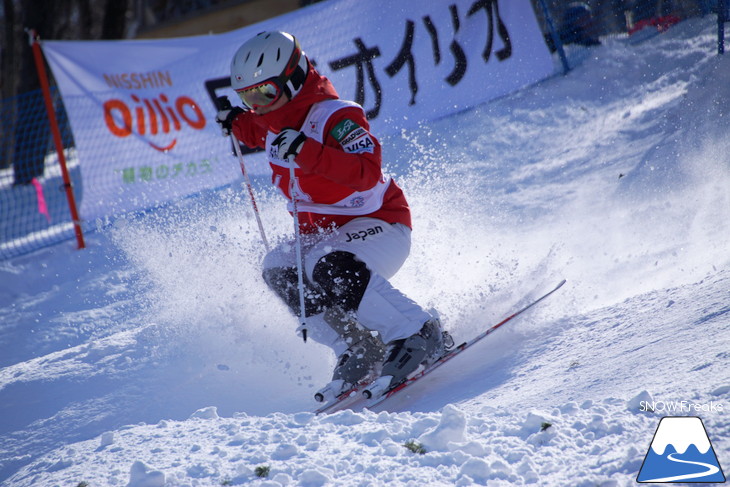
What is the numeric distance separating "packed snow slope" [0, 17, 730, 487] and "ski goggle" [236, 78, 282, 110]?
1159mm

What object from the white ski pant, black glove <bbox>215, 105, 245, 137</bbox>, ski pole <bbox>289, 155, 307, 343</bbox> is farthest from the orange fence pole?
ski pole <bbox>289, 155, 307, 343</bbox>

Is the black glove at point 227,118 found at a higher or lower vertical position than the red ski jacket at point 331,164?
higher

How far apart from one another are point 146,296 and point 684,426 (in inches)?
185

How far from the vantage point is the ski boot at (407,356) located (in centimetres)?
352

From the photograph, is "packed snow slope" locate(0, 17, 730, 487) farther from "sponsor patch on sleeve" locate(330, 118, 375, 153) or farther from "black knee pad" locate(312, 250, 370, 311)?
"sponsor patch on sleeve" locate(330, 118, 375, 153)

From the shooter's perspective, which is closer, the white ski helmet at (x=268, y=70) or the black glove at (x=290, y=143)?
the black glove at (x=290, y=143)

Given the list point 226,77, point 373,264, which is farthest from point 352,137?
point 226,77

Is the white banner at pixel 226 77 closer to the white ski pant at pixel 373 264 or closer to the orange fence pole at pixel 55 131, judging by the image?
the orange fence pole at pixel 55 131

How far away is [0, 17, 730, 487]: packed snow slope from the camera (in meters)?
2.56

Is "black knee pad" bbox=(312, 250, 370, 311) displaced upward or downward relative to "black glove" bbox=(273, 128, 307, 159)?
downward

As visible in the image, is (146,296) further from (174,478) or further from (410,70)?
(410,70)

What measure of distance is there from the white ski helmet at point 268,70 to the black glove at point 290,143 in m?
0.38

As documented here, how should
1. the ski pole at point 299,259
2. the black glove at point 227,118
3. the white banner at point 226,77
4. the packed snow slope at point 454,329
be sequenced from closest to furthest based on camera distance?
the packed snow slope at point 454,329, the ski pole at point 299,259, the black glove at point 227,118, the white banner at point 226,77

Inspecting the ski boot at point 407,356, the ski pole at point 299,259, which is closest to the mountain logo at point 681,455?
the ski boot at point 407,356
